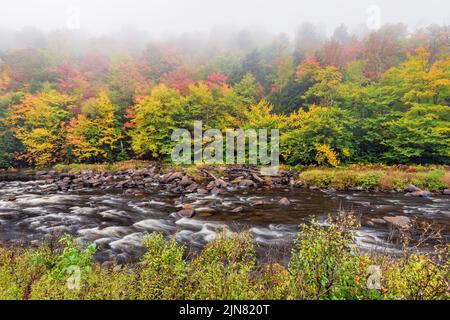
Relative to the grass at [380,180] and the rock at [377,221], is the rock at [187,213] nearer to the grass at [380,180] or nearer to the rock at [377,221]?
the rock at [377,221]

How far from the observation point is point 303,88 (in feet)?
104

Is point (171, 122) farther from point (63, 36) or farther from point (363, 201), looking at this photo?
point (63, 36)

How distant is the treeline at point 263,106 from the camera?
23.1 m

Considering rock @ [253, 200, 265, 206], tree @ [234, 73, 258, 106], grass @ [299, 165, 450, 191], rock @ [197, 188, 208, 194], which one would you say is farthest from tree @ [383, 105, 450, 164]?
rock @ [197, 188, 208, 194]

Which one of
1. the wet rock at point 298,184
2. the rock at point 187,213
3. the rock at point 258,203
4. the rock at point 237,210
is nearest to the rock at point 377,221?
the rock at point 258,203

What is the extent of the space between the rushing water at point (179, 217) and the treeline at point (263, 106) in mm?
10549

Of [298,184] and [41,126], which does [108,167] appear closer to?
[41,126]

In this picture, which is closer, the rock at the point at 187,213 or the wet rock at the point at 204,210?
the rock at the point at 187,213

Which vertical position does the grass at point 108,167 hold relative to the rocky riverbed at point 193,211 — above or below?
below

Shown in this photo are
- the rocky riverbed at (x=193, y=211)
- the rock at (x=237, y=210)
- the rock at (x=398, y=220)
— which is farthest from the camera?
the rock at (x=237, y=210)

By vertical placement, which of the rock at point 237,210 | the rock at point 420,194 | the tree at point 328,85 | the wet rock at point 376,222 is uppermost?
the tree at point 328,85

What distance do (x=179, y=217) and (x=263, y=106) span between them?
19835mm

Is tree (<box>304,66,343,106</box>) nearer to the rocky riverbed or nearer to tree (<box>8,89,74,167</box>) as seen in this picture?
the rocky riverbed
